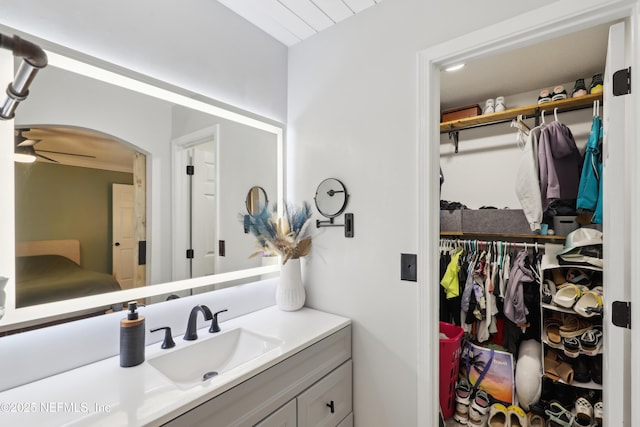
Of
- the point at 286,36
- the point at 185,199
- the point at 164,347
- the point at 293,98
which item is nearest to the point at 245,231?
the point at 185,199

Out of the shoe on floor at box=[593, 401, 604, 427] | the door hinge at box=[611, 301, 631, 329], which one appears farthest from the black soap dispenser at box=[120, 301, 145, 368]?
the shoe on floor at box=[593, 401, 604, 427]

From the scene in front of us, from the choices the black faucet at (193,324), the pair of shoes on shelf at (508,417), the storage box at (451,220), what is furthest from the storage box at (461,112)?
the black faucet at (193,324)

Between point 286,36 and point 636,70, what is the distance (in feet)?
5.35

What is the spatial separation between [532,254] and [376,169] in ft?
5.20

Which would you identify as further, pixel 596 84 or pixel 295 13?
pixel 596 84

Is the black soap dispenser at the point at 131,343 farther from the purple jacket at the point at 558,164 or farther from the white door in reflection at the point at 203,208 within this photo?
the purple jacket at the point at 558,164

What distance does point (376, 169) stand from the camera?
1.49 m

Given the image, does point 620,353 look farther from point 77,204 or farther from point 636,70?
point 77,204

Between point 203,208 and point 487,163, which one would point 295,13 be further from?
point 487,163

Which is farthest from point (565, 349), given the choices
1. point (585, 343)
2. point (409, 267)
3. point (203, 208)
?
point (203, 208)

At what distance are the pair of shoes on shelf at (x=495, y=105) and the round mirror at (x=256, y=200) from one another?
6.68 ft

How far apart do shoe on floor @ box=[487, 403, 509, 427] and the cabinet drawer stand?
1.12 metres

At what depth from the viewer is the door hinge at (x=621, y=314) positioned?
0.96 m

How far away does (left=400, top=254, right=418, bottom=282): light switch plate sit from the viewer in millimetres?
1355
